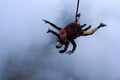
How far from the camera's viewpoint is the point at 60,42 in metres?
28.8

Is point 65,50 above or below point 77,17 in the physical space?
below

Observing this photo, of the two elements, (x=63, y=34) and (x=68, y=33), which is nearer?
(x=68, y=33)

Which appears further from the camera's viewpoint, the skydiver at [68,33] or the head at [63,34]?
the head at [63,34]

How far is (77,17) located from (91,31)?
2.20 m

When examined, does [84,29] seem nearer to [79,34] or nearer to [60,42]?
[79,34]

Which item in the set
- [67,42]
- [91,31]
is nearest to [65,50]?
[67,42]

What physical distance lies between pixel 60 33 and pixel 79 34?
159 cm

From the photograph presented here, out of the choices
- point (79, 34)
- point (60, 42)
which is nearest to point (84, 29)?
point (79, 34)

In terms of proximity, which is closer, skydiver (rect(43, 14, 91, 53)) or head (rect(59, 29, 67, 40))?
skydiver (rect(43, 14, 91, 53))

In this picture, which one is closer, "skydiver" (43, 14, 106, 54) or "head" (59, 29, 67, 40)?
"skydiver" (43, 14, 106, 54)

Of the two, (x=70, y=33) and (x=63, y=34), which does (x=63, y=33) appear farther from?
(x=70, y=33)

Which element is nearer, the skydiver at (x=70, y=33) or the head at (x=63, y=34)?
the skydiver at (x=70, y=33)

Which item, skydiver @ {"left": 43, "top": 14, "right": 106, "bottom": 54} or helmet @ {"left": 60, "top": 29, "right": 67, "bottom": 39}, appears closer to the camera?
skydiver @ {"left": 43, "top": 14, "right": 106, "bottom": 54}

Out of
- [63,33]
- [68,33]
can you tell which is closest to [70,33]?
[68,33]
